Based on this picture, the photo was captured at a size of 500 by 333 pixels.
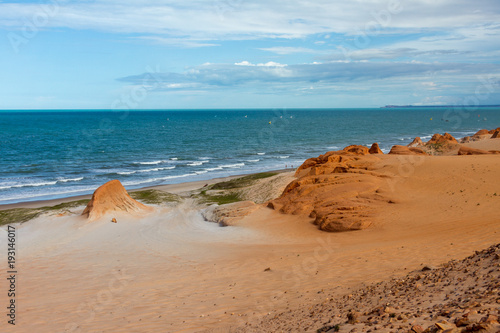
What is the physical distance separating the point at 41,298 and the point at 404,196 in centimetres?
1508

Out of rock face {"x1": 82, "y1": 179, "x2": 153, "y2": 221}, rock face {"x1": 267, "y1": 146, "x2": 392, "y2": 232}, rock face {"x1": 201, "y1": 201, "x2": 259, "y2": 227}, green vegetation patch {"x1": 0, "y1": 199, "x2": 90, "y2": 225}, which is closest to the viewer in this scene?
rock face {"x1": 267, "y1": 146, "x2": 392, "y2": 232}

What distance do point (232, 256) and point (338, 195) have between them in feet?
20.7

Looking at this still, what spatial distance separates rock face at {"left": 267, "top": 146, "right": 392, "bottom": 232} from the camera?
1762 centimetres

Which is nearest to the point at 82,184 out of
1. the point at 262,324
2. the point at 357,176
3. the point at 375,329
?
the point at 357,176

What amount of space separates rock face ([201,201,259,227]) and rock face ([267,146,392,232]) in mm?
1204

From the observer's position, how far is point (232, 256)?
50.7 feet

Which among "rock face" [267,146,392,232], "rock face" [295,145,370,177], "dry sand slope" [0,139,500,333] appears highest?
"rock face" [295,145,370,177]

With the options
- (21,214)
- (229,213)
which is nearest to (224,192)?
(229,213)

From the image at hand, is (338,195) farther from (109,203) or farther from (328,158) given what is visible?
Result: (109,203)

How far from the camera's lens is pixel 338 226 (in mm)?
17234

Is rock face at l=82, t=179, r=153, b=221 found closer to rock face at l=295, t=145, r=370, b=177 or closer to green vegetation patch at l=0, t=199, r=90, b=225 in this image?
green vegetation patch at l=0, t=199, r=90, b=225

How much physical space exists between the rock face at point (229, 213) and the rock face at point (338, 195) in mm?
1204

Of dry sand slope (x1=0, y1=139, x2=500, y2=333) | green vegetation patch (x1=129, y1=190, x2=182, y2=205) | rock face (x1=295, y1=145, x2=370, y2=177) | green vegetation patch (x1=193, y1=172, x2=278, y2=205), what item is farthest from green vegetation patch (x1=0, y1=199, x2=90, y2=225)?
rock face (x1=295, y1=145, x2=370, y2=177)

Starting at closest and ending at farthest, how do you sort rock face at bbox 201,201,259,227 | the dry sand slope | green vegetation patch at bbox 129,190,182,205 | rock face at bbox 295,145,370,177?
the dry sand slope
rock face at bbox 201,201,259,227
rock face at bbox 295,145,370,177
green vegetation patch at bbox 129,190,182,205
